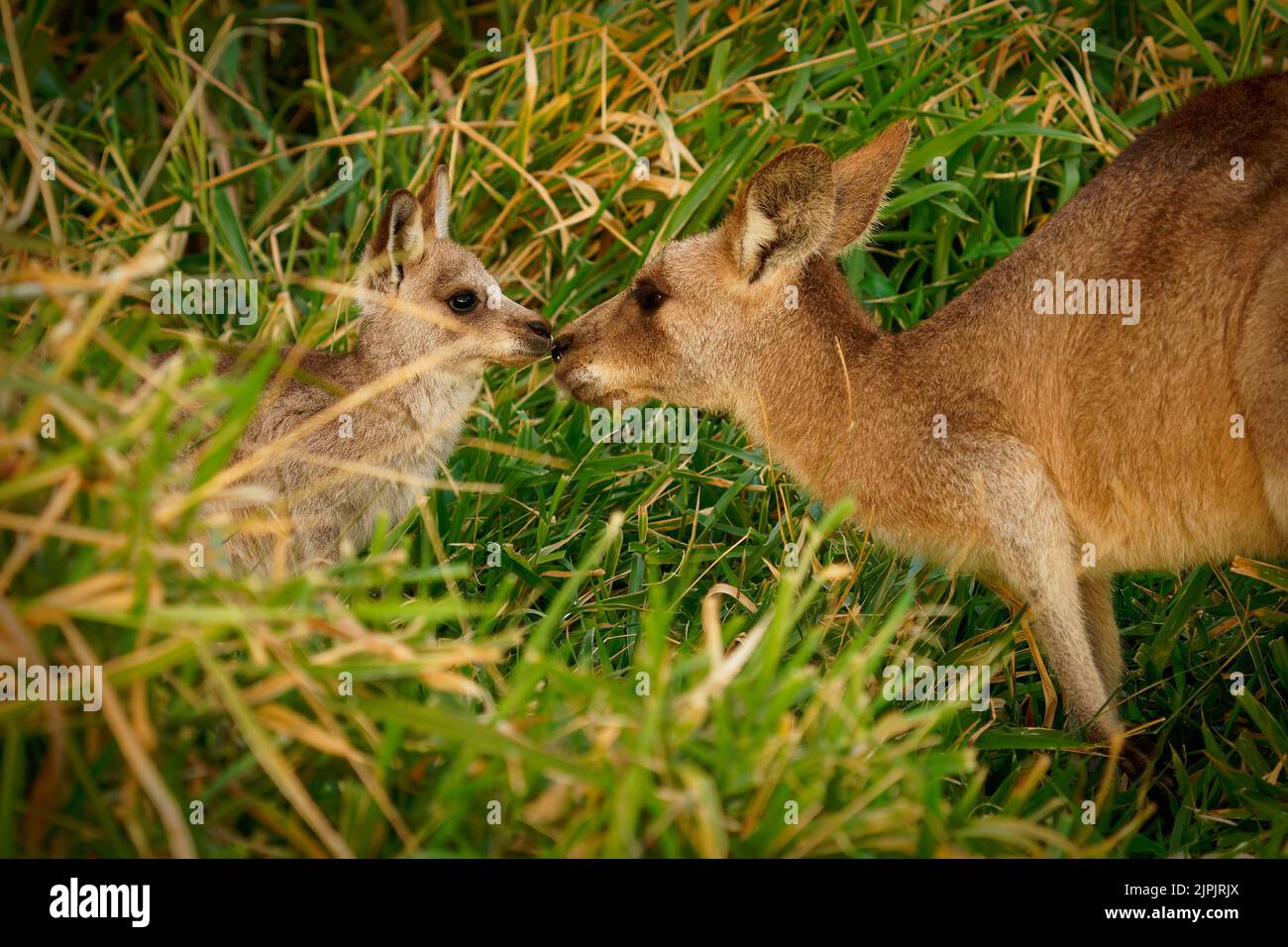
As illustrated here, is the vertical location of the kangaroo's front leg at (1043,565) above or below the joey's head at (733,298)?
below

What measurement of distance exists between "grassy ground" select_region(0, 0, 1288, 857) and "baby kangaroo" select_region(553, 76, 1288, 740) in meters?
0.36

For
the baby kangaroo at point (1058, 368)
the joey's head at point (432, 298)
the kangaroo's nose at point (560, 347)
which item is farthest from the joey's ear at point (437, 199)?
the baby kangaroo at point (1058, 368)

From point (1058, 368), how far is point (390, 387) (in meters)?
2.36

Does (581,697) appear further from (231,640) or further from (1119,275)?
(1119,275)

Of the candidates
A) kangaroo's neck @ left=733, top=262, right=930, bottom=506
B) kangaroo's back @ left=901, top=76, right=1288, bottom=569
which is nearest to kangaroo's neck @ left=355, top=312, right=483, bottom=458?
kangaroo's neck @ left=733, top=262, right=930, bottom=506

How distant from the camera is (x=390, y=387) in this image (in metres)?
5.24

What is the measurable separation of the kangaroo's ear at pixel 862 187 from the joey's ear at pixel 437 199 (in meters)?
1.57

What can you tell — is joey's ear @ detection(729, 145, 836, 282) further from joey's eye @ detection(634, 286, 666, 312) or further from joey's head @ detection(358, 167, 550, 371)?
joey's head @ detection(358, 167, 550, 371)

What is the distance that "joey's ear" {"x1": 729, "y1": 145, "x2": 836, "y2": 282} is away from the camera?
15.1ft

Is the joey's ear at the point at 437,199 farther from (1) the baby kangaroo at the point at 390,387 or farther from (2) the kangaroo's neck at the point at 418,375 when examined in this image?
(2) the kangaroo's neck at the point at 418,375

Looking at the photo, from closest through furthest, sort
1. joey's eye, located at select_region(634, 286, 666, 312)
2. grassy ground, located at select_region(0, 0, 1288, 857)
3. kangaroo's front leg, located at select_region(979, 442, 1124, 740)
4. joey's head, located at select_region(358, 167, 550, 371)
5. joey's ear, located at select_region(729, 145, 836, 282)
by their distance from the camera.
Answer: grassy ground, located at select_region(0, 0, 1288, 857) < kangaroo's front leg, located at select_region(979, 442, 1124, 740) < joey's ear, located at select_region(729, 145, 836, 282) < joey's eye, located at select_region(634, 286, 666, 312) < joey's head, located at select_region(358, 167, 550, 371)

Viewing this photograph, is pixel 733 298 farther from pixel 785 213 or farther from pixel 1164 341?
pixel 1164 341

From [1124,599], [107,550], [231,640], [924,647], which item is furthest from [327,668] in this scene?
[1124,599]

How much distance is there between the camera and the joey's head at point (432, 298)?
5.30 metres
